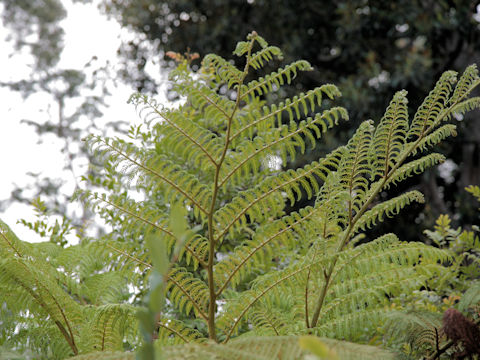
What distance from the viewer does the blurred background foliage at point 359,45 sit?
553cm

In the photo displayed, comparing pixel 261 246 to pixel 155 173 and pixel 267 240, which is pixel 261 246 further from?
pixel 155 173

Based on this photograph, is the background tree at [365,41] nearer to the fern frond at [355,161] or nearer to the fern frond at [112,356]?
the fern frond at [355,161]

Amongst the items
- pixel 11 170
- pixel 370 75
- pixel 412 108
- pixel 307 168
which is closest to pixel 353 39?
pixel 370 75

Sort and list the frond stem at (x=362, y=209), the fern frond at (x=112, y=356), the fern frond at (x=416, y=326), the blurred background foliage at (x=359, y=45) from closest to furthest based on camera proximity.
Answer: the fern frond at (x=112, y=356)
the fern frond at (x=416, y=326)
the frond stem at (x=362, y=209)
the blurred background foliage at (x=359, y=45)

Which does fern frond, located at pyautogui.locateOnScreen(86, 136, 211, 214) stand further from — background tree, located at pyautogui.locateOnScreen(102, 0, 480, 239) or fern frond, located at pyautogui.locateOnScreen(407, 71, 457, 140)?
background tree, located at pyautogui.locateOnScreen(102, 0, 480, 239)

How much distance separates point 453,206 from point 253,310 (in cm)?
567

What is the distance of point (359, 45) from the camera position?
607cm

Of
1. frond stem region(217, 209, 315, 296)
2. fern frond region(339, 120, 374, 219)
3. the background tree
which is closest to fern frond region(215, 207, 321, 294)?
frond stem region(217, 209, 315, 296)

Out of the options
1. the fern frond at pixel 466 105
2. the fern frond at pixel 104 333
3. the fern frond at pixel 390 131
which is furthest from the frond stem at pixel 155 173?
the fern frond at pixel 466 105

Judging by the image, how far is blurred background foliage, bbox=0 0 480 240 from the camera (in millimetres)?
5531

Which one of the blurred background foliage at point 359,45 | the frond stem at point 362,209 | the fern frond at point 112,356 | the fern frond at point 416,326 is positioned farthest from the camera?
the blurred background foliage at point 359,45

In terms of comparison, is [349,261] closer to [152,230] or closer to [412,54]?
[152,230]

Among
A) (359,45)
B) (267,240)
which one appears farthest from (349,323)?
(359,45)

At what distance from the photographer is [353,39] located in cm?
605
